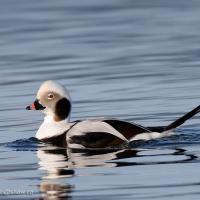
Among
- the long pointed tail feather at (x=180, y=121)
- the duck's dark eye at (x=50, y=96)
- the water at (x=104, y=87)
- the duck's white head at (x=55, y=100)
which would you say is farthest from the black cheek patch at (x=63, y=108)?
the long pointed tail feather at (x=180, y=121)

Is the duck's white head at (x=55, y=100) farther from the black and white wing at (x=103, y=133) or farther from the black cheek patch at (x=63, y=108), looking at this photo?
the black and white wing at (x=103, y=133)

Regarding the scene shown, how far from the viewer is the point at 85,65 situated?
20766 mm

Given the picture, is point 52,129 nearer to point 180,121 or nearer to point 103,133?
point 103,133

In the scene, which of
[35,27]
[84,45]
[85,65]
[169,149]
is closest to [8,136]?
[169,149]

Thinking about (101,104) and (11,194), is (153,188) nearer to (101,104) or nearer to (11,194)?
(11,194)

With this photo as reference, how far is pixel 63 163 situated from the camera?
12.7 meters

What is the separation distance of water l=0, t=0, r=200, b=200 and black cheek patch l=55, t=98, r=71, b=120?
1.60 feet

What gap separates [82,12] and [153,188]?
21602 millimetres

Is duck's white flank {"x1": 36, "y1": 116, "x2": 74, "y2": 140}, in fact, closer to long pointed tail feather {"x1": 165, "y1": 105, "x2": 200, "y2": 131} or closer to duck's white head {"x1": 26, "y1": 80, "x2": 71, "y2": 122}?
duck's white head {"x1": 26, "y1": 80, "x2": 71, "y2": 122}

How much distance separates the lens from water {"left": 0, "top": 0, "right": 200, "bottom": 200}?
1127 centimetres

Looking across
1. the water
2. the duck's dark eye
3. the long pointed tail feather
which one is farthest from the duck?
the duck's dark eye

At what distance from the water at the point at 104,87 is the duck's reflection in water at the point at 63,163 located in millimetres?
13

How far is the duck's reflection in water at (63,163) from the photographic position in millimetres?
11016

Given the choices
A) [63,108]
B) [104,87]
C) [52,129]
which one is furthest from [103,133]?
[104,87]
